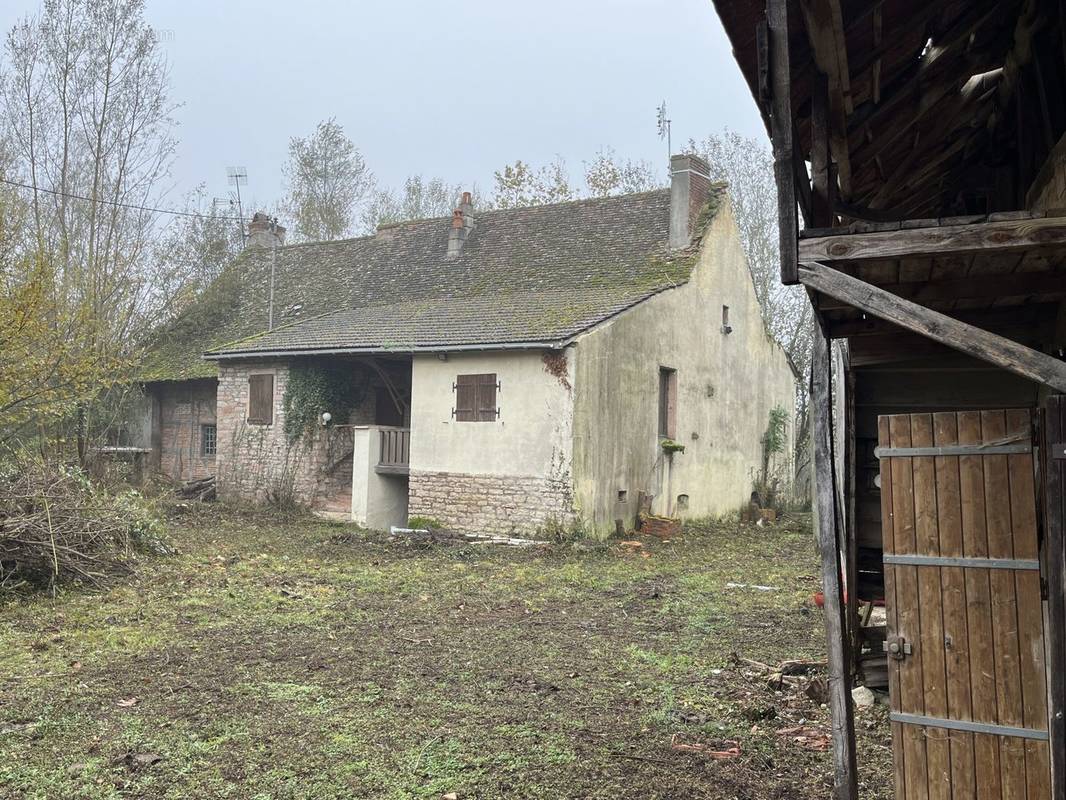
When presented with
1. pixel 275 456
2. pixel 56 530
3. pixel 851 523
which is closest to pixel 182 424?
pixel 275 456

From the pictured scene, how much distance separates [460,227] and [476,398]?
695cm

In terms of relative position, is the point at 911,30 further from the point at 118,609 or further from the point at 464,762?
the point at 118,609

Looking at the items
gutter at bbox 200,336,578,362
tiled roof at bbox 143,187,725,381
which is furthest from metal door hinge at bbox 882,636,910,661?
tiled roof at bbox 143,187,725,381

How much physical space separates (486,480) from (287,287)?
11.2 meters

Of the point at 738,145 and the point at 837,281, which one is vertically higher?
the point at 738,145

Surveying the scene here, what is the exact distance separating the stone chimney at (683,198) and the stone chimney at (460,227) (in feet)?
17.5

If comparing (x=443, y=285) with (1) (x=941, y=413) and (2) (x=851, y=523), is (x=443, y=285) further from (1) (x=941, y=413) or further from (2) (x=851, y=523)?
(1) (x=941, y=413)

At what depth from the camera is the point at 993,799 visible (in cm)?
411

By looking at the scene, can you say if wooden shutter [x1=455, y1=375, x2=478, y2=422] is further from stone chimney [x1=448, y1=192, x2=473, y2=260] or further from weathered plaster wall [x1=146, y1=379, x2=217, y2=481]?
weathered plaster wall [x1=146, y1=379, x2=217, y2=481]

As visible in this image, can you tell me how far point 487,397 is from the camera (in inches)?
633

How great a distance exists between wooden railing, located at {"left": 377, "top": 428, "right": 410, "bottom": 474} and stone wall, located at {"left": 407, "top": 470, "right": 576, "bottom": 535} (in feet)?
2.89

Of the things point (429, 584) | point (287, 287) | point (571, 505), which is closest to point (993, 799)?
point (429, 584)

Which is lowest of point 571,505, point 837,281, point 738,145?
point 571,505

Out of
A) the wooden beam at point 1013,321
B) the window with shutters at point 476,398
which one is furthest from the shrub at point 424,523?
the wooden beam at point 1013,321
